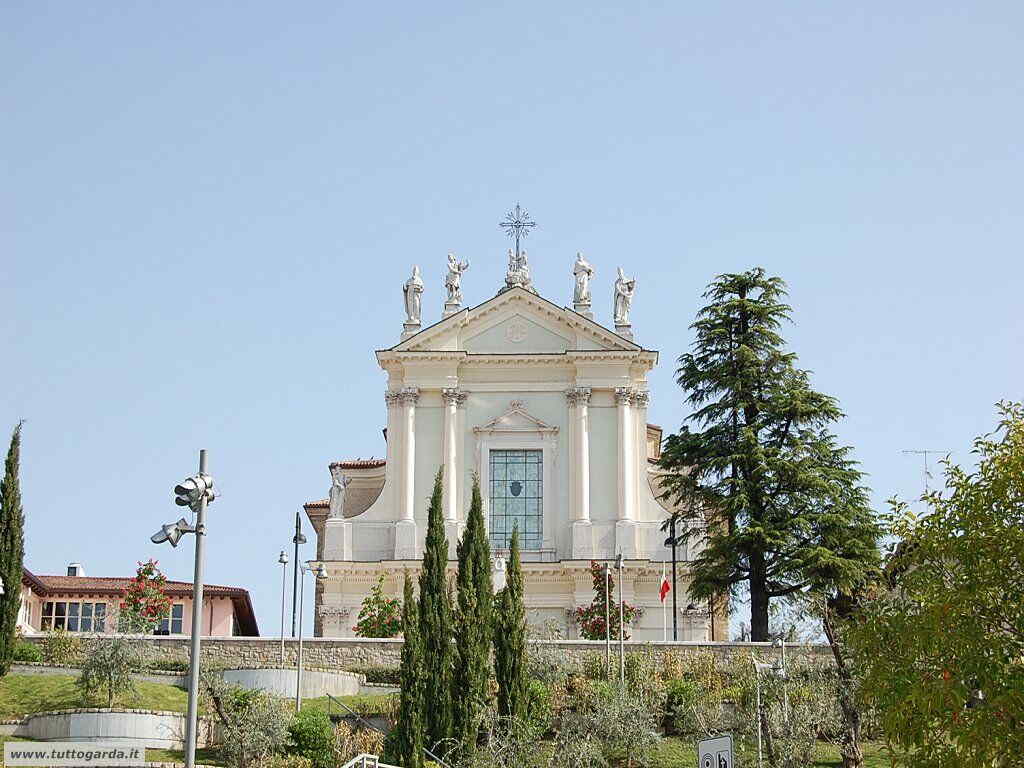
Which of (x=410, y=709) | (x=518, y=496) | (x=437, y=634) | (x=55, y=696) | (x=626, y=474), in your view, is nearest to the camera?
(x=410, y=709)

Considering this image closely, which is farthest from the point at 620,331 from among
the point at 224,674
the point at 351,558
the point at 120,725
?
the point at 120,725

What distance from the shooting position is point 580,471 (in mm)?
59188

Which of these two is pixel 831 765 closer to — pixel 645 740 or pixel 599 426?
pixel 645 740

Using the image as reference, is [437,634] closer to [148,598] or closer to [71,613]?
[148,598]

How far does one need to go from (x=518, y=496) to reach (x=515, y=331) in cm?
642

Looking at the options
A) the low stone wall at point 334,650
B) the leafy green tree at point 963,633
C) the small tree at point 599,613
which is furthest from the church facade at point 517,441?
the leafy green tree at point 963,633

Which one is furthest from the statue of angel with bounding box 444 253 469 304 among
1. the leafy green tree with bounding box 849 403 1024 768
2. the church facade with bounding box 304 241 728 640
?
the leafy green tree with bounding box 849 403 1024 768

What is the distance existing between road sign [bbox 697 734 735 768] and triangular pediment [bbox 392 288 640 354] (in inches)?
1760

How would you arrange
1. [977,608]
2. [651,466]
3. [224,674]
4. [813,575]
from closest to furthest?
[977,608] < [224,674] < [813,575] < [651,466]

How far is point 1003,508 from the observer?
22.2 metres

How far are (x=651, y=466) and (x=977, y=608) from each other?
132ft

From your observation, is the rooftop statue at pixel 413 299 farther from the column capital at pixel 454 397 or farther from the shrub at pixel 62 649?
the shrub at pixel 62 649

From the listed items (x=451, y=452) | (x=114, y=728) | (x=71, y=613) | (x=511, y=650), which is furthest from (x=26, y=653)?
(x=451, y=452)

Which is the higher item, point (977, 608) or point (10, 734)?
point (977, 608)
